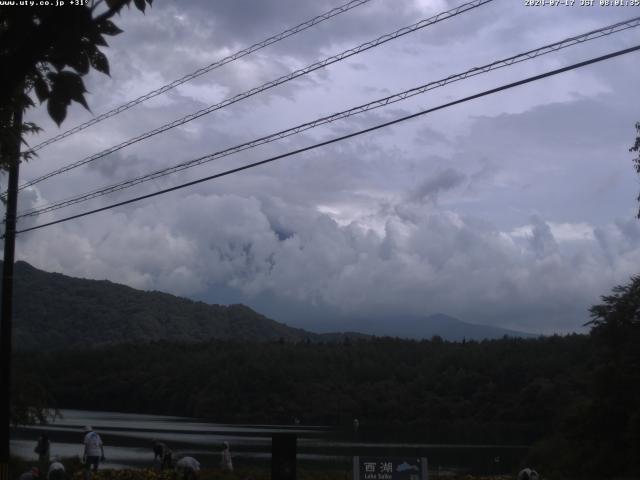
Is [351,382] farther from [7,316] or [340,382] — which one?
[7,316]

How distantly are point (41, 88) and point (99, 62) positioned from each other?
1.31 ft

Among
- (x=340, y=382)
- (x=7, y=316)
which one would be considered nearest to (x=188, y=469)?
(x=7, y=316)

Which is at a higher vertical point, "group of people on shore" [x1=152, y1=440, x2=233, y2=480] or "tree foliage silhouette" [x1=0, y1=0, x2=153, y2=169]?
"tree foliage silhouette" [x1=0, y1=0, x2=153, y2=169]

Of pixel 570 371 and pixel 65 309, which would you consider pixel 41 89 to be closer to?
pixel 570 371

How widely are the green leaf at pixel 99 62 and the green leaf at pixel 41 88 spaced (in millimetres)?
320

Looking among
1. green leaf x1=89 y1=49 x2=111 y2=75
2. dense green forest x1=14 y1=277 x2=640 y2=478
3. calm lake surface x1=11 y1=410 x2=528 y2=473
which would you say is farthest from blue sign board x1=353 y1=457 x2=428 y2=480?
dense green forest x1=14 y1=277 x2=640 y2=478

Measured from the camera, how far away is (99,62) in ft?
17.7

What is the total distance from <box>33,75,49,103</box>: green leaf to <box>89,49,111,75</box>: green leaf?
320 millimetres

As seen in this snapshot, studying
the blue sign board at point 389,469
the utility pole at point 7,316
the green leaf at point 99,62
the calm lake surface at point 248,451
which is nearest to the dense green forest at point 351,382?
the calm lake surface at point 248,451

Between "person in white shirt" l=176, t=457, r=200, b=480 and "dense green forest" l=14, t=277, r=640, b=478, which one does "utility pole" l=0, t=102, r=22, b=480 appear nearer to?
"person in white shirt" l=176, t=457, r=200, b=480

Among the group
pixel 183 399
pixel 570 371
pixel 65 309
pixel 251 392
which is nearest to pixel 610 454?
pixel 570 371

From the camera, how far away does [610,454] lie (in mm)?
35188

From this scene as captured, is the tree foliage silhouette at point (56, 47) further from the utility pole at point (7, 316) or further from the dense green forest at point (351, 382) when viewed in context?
the dense green forest at point (351, 382)

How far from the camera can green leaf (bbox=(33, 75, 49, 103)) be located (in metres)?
5.20
